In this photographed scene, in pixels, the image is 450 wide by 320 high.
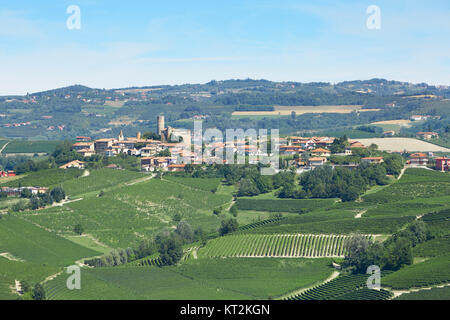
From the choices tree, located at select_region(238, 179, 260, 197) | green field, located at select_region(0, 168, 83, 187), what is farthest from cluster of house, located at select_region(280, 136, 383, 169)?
green field, located at select_region(0, 168, 83, 187)

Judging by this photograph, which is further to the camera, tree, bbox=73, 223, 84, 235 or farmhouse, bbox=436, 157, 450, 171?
farmhouse, bbox=436, 157, 450, 171

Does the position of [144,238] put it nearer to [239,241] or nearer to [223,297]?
[239,241]

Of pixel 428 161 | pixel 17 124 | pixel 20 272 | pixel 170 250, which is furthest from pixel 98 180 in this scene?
pixel 17 124

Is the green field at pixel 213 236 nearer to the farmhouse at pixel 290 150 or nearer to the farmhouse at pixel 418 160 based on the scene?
the farmhouse at pixel 418 160

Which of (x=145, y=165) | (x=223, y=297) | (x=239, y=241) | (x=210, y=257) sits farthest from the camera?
(x=145, y=165)

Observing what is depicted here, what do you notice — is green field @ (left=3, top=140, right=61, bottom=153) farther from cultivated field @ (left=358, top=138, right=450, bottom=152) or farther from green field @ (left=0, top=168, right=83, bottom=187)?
cultivated field @ (left=358, top=138, right=450, bottom=152)

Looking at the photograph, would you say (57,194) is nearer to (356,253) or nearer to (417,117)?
(356,253)

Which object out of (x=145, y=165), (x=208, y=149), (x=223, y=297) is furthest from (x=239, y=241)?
(x=208, y=149)
